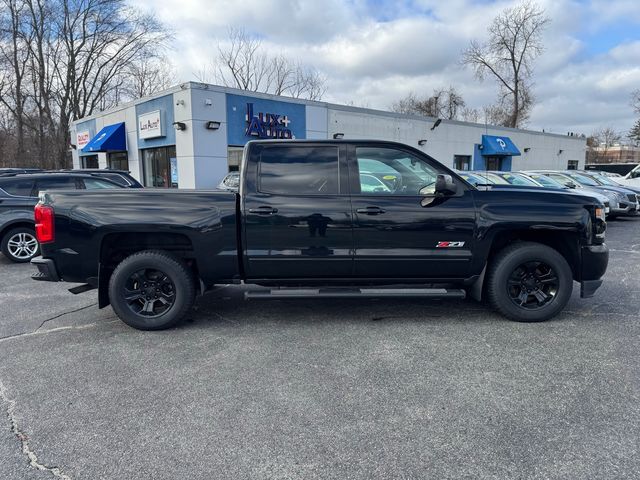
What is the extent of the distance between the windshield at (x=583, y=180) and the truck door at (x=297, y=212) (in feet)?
42.4

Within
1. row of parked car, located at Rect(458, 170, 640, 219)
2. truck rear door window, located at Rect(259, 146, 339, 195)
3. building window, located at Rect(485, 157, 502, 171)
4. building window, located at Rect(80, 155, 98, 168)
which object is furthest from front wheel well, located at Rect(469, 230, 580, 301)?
building window, located at Rect(485, 157, 502, 171)

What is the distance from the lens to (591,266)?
14.7 ft

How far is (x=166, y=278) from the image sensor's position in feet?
14.5

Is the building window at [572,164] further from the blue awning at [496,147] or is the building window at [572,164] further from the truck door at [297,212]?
the truck door at [297,212]

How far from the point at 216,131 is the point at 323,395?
1361 cm

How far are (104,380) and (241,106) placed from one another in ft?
45.5

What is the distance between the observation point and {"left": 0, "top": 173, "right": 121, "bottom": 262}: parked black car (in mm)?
7816

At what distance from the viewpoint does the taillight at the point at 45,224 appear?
14.0ft

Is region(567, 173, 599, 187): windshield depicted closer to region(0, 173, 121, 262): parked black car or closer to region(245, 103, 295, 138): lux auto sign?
region(245, 103, 295, 138): lux auto sign

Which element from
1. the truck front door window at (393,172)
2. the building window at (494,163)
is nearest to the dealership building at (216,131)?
the building window at (494,163)

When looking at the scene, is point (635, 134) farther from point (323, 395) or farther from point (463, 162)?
point (323, 395)

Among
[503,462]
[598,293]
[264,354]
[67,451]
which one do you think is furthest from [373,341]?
[598,293]

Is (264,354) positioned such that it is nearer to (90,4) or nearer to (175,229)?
(175,229)

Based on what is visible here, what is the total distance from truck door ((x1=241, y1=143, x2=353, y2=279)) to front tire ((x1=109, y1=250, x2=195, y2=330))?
2.28 ft
